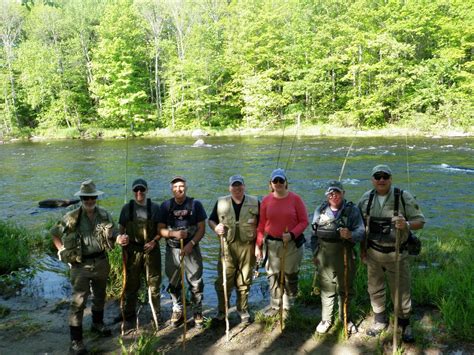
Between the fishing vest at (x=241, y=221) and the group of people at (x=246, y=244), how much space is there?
0.01 meters

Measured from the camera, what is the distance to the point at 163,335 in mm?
5102

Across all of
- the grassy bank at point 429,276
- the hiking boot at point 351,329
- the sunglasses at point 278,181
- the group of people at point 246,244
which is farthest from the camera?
the sunglasses at point 278,181

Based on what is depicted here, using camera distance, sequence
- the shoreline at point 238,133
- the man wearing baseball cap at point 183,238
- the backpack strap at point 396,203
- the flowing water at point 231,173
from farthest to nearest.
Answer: the shoreline at point 238,133, the flowing water at point 231,173, the man wearing baseball cap at point 183,238, the backpack strap at point 396,203

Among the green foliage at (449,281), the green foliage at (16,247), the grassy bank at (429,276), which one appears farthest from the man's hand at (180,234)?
the green foliage at (16,247)

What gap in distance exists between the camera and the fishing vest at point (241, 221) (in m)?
5.11

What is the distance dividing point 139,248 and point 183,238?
638 mm

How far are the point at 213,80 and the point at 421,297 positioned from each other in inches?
1725

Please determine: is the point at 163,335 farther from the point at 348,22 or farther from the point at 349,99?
the point at 348,22

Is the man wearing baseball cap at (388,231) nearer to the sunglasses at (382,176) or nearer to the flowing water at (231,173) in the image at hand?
the sunglasses at (382,176)

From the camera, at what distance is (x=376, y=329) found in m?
4.77

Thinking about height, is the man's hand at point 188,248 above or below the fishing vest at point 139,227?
below

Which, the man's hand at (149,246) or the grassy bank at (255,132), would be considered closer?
the man's hand at (149,246)

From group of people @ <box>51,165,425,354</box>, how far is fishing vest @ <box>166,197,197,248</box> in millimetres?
13

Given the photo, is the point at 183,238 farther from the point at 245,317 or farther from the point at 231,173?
the point at 231,173
